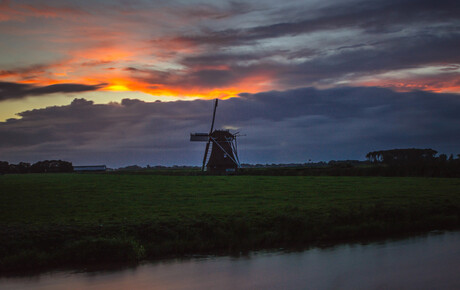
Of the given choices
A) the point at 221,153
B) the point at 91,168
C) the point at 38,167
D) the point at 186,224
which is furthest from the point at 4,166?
the point at 186,224

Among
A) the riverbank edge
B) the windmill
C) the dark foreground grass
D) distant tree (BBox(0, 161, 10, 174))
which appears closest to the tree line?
distant tree (BBox(0, 161, 10, 174))

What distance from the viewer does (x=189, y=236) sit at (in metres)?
19.6

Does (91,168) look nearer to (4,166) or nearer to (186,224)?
(4,166)

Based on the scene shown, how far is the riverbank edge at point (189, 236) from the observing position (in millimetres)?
16609

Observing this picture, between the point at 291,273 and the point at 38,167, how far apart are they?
164 meters

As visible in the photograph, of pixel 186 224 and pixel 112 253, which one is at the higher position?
pixel 186 224

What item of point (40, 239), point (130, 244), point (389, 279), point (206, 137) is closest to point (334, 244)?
point (389, 279)

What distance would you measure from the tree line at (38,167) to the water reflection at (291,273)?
157 metres

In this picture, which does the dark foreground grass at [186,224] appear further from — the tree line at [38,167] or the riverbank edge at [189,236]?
the tree line at [38,167]

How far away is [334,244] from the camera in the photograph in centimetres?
2095

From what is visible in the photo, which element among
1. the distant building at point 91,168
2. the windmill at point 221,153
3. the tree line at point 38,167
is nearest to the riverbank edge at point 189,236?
the windmill at point 221,153

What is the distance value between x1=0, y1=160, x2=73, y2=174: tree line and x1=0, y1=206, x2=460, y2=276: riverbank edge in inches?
6052

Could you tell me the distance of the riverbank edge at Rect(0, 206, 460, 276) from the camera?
A: 16.6 m

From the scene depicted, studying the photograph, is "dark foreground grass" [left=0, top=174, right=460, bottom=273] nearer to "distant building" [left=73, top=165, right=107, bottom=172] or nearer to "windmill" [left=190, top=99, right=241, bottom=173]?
"windmill" [left=190, top=99, right=241, bottom=173]
